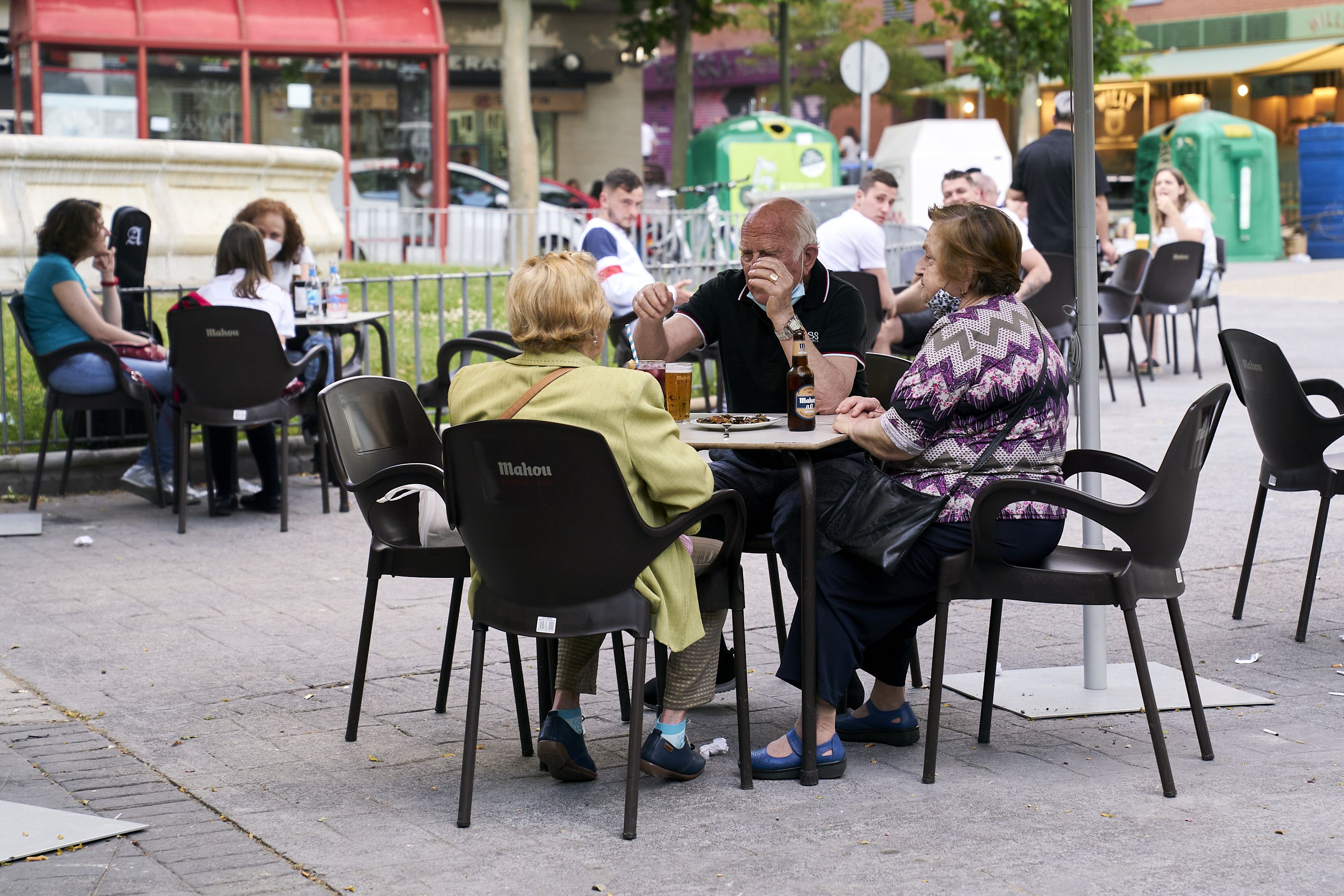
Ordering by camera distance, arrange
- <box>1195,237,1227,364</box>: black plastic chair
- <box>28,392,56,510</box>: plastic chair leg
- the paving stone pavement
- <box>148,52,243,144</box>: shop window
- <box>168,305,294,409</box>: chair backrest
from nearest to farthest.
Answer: the paving stone pavement → <box>168,305,294,409</box>: chair backrest → <box>28,392,56,510</box>: plastic chair leg → <box>1195,237,1227,364</box>: black plastic chair → <box>148,52,243,144</box>: shop window

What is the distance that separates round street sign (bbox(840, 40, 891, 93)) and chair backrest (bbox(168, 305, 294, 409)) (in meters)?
10.9

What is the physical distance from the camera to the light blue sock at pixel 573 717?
14.1 ft

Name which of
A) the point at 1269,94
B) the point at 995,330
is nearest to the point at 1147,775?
the point at 995,330

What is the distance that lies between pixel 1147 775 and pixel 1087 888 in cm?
86

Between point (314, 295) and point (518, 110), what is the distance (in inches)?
555

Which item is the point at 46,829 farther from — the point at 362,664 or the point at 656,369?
the point at 656,369

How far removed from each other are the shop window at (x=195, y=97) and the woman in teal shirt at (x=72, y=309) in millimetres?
14402

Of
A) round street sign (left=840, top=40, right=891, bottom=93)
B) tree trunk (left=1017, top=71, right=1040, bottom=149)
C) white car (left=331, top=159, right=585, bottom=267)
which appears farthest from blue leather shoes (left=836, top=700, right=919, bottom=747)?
tree trunk (left=1017, top=71, right=1040, bottom=149)

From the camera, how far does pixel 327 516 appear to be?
27.1 ft

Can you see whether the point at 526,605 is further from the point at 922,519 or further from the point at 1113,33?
the point at 1113,33

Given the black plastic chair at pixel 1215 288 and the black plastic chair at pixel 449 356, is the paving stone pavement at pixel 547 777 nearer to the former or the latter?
the black plastic chair at pixel 449 356

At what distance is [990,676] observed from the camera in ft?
15.1

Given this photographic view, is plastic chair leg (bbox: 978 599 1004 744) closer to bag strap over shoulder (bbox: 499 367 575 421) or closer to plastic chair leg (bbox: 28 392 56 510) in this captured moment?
bag strap over shoulder (bbox: 499 367 575 421)

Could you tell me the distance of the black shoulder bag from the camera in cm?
423
